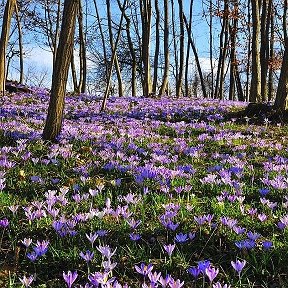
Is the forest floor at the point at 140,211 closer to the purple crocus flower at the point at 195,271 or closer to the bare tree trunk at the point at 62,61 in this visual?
the purple crocus flower at the point at 195,271

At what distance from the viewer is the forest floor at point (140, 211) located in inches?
97.7

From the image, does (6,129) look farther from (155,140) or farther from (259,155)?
(259,155)

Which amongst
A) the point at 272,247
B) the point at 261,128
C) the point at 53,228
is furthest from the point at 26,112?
the point at 272,247

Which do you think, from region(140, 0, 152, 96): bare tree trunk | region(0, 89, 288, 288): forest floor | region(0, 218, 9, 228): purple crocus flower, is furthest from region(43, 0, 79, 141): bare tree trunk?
region(140, 0, 152, 96): bare tree trunk

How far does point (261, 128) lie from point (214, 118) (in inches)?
73.1

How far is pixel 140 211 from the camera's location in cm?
354

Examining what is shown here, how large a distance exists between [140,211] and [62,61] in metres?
3.16

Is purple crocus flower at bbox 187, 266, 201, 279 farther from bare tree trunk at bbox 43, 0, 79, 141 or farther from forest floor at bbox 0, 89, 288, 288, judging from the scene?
bare tree trunk at bbox 43, 0, 79, 141

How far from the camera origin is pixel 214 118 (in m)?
10.2

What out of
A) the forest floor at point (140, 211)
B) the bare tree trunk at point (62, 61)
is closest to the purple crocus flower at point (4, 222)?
the forest floor at point (140, 211)

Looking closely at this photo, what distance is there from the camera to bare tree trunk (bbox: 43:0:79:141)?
5.88 meters

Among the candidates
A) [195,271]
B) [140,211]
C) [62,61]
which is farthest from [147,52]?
[195,271]

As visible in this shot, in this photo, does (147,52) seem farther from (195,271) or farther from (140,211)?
(195,271)

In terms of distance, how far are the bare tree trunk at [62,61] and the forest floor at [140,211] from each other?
Answer: 0.42m
